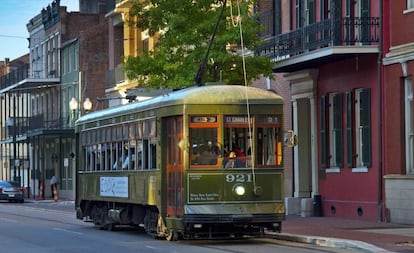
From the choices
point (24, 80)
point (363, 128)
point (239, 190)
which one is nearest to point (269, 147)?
point (239, 190)

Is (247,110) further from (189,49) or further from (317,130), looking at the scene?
(317,130)

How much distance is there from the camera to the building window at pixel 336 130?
30922 mm

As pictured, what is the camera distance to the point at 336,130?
31.2 m

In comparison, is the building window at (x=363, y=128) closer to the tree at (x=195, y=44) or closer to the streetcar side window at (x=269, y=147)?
the tree at (x=195, y=44)

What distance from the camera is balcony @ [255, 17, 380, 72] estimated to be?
93.3 ft

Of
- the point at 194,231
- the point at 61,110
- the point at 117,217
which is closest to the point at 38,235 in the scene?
the point at 117,217

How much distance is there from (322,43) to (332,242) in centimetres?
989

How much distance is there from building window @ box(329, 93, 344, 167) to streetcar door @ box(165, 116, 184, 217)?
9534mm

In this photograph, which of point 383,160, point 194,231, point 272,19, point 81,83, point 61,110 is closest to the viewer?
point 194,231

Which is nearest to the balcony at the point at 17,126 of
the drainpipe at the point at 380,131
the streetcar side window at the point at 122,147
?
the streetcar side window at the point at 122,147

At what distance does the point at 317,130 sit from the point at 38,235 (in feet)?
35.2

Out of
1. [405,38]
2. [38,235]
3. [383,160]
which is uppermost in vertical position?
[405,38]

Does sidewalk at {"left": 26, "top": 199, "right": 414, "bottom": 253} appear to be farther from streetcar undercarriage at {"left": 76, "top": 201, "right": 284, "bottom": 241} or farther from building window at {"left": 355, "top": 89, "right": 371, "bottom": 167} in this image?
building window at {"left": 355, "top": 89, "right": 371, "bottom": 167}

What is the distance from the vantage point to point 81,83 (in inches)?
2502
